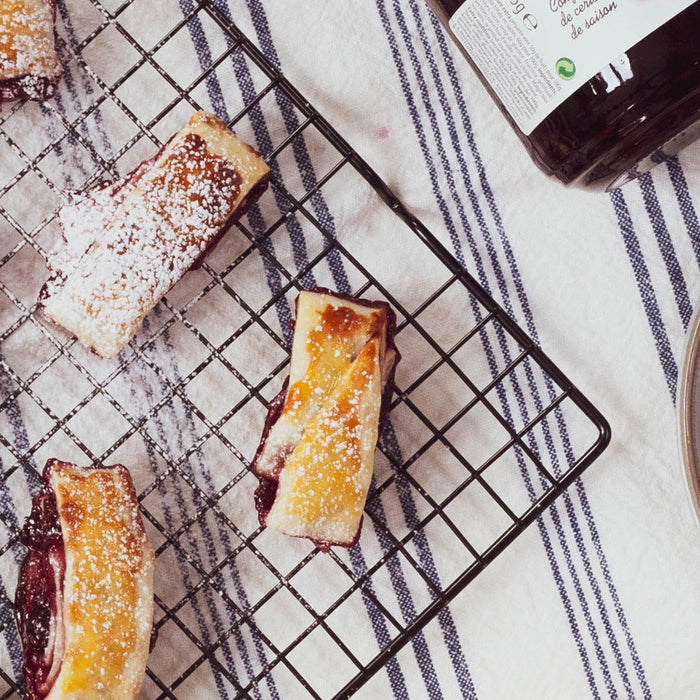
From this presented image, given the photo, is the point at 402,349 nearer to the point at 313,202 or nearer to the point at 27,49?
the point at 313,202

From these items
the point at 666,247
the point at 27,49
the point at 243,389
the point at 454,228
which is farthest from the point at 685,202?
the point at 27,49

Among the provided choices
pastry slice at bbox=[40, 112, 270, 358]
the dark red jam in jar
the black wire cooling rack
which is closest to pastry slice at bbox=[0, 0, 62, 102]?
the black wire cooling rack

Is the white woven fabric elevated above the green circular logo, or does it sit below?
below

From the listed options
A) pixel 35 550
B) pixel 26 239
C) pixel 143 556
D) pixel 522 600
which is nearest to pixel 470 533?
pixel 522 600

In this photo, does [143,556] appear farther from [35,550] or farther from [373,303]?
[373,303]

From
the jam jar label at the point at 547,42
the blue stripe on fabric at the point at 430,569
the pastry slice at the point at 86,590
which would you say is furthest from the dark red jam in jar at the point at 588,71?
the pastry slice at the point at 86,590

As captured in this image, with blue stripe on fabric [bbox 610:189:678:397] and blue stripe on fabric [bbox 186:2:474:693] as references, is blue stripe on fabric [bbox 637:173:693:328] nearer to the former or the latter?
blue stripe on fabric [bbox 610:189:678:397]

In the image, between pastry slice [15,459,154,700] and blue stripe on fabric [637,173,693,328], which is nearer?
pastry slice [15,459,154,700]
